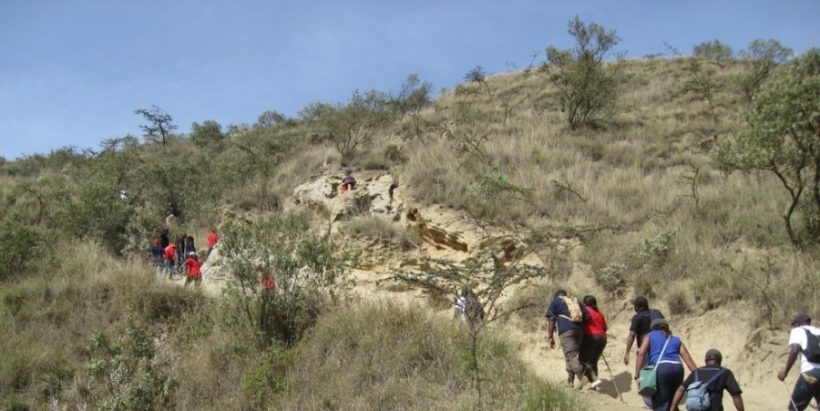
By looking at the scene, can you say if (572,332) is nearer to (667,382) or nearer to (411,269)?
(667,382)

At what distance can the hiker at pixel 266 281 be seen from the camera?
9519 millimetres

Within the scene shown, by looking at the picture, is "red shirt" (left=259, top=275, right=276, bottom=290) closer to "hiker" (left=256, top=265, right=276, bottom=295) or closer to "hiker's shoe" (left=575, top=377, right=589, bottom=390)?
"hiker" (left=256, top=265, right=276, bottom=295)

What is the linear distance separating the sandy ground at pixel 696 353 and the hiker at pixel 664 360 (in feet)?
2.82

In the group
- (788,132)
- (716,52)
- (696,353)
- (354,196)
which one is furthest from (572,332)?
(716,52)

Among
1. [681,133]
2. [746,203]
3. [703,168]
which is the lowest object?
[746,203]

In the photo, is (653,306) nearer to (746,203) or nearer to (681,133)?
(746,203)

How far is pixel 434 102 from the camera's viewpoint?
86.8ft

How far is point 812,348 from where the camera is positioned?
6234mm

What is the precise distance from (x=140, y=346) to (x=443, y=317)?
440 cm

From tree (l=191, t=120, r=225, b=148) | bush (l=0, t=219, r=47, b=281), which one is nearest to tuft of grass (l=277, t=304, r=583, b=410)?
bush (l=0, t=219, r=47, b=281)

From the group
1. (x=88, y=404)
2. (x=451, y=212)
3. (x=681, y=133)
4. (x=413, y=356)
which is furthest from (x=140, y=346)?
(x=681, y=133)

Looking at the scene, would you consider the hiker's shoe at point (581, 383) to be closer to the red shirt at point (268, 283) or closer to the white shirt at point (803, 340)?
the white shirt at point (803, 340)

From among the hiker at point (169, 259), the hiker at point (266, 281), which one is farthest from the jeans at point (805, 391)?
the hiker at point (169, 259)

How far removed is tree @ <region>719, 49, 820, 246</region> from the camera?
8.71m
